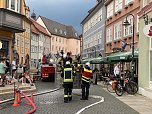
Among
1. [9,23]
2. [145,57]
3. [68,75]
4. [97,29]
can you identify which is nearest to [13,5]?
[9,23]

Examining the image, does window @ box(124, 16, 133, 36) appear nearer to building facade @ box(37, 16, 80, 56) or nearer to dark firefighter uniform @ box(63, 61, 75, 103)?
dark firefighter uniform @ box(63, 61, 75, 103)

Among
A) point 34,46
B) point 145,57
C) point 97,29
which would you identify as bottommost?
point 145,57

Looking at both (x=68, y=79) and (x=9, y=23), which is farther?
(x=9, y=23)

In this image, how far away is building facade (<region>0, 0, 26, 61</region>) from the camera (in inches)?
1031

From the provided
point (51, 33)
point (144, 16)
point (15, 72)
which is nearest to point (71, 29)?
point (51, 33)

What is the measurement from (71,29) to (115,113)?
110368 millimetres

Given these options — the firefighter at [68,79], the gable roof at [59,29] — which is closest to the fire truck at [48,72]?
the firefighter at [68,79]

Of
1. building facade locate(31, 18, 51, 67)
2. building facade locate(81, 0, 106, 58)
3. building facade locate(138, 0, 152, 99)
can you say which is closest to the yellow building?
building facade locate(138, 0, 152, 99)

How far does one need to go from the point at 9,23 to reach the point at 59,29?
276 feet

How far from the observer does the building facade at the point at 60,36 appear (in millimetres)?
99262

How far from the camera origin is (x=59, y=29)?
4348 inches

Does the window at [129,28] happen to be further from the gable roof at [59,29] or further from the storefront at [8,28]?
the gable roof at [59,29]

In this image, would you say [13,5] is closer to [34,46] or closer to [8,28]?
[8,28]

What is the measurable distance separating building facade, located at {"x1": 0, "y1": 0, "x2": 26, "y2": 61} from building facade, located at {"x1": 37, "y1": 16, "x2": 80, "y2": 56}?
67.9 meters
